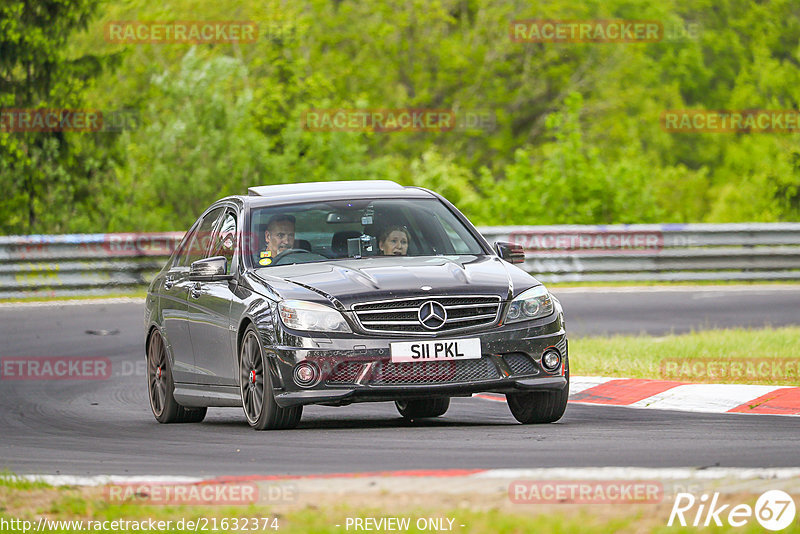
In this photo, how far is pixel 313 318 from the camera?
9039mm

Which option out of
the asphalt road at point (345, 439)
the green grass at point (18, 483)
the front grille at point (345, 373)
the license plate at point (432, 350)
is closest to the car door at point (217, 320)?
the asphalt road at point (345, 439)

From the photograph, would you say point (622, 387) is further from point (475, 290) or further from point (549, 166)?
point (549, 166)

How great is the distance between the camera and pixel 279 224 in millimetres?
10266

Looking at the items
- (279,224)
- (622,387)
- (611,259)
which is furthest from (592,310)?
(279,224)

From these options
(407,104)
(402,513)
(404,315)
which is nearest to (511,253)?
(404,315)

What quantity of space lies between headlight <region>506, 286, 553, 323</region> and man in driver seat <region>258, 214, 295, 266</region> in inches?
66.0

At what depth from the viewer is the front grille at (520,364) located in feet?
30.2

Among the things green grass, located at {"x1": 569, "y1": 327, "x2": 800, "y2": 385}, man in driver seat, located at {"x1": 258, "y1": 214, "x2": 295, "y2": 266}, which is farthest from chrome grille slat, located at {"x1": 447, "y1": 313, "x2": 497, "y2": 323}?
green grass, located at {"x1": 569, "y1": 327, "x2": 800, "y2": 385}

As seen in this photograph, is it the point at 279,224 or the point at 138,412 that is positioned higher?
the point at 279,224

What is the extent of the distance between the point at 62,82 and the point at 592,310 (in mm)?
13883

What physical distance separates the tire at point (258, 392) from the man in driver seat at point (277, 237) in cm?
68

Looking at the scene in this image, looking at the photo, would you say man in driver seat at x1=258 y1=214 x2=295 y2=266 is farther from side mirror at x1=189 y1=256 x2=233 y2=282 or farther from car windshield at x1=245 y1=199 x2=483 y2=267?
side mirror at x1=189 y1=256 x2=233 y2=282

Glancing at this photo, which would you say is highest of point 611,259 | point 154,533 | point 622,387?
point 154,533

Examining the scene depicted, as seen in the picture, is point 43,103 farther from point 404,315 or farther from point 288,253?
point 404,315
